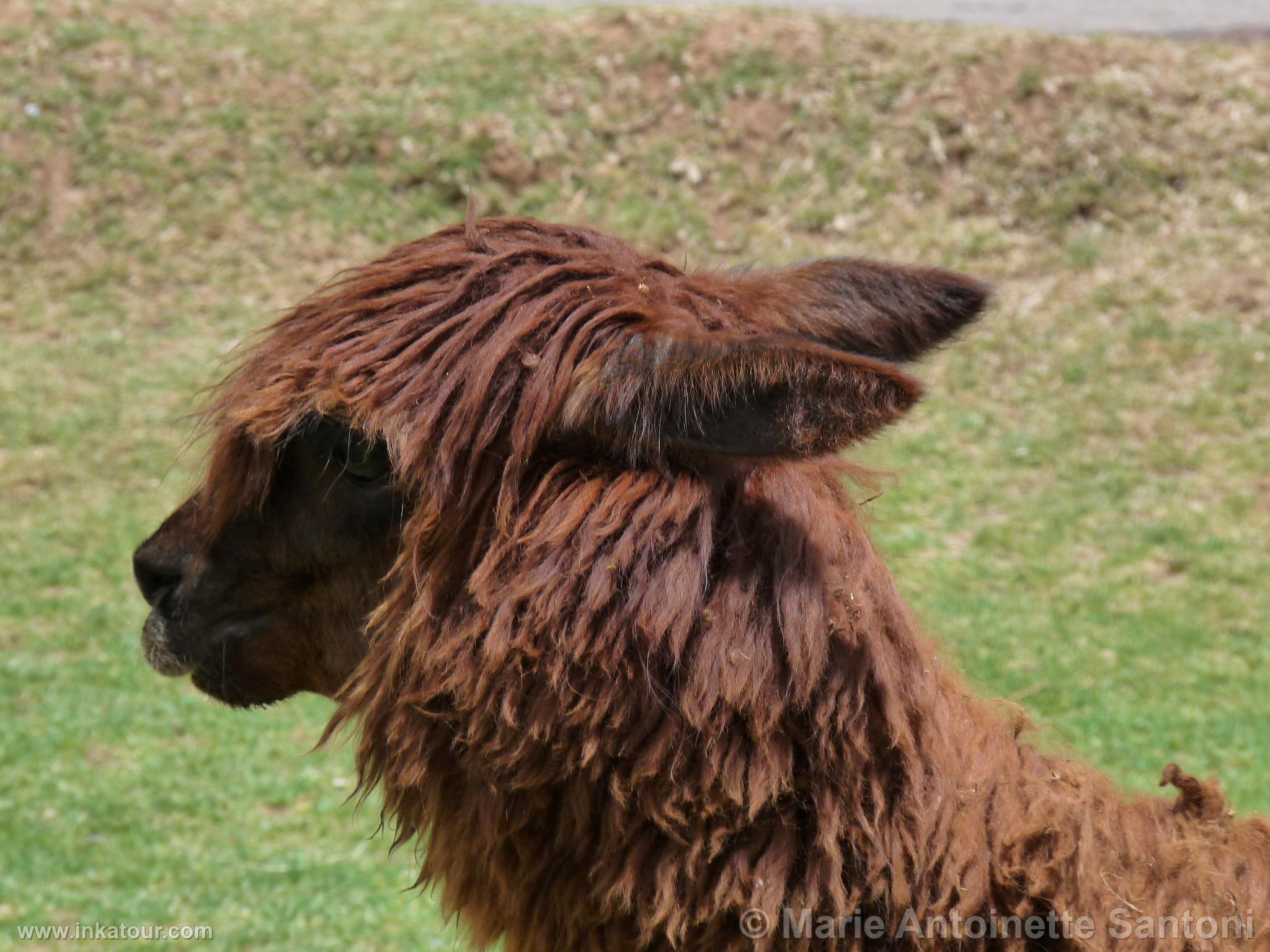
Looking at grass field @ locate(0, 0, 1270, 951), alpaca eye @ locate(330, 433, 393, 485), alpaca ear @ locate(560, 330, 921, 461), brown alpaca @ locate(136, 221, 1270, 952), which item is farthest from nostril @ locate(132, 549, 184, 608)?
grass field @ locate(0, 0, 1270, 951)

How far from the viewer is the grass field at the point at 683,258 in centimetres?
681

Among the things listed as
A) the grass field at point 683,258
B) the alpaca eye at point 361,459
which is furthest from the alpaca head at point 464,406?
the grass field at point 683,258

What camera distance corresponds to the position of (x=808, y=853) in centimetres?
212

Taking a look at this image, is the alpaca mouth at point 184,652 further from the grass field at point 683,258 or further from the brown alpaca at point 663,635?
the grass field at point 683,258

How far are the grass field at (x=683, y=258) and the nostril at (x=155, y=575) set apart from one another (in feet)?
11.0

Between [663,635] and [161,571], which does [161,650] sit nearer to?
[161,571]

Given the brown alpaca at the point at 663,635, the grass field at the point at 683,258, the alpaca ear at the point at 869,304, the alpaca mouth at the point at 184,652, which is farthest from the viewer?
the grass field at the point at 683,258

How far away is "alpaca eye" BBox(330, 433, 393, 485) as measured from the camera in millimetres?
2326

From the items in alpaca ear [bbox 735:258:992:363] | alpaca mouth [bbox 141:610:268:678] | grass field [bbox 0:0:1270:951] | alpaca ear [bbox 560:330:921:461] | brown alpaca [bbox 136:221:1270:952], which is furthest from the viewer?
grass field [bbox 0:0:1270:951]

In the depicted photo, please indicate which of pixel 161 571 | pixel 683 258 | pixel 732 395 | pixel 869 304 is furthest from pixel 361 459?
pixel 683 258

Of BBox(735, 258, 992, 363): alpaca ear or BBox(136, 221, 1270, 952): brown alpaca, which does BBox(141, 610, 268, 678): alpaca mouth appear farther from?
BBox(735, 258, 992, 363): alpaca ear

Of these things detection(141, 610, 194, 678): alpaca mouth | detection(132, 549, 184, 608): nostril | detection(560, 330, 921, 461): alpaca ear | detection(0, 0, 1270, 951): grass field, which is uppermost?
detection(560, 330, 921, 461): alpaca ear

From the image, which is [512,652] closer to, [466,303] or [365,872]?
[466,303]

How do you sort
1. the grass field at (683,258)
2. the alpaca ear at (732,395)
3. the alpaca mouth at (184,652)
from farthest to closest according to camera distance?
the grass field at (683,258) → the alpaca mouth at (184,652) → the alpaca ear at (732,395)
